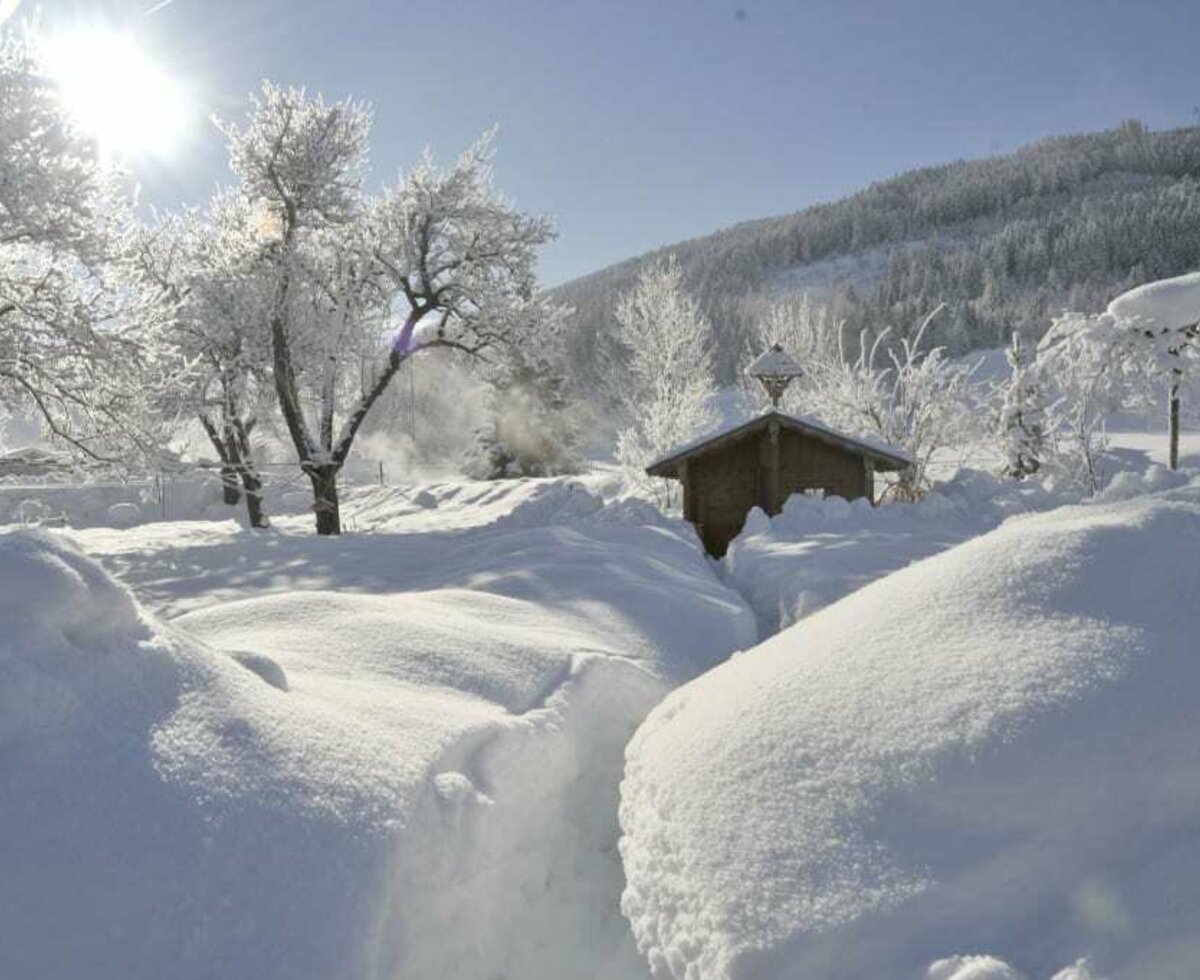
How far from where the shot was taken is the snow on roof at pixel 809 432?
1717 cm

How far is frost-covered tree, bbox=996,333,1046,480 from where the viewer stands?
24094mm

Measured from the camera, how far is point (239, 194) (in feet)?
55.7

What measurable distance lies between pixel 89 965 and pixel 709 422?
2716 centimetres

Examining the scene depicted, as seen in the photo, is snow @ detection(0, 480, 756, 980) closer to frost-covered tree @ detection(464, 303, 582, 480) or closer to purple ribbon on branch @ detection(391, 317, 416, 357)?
purple ribbon on branch @ detection(391, 317, 416, 357)

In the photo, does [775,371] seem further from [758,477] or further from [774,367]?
[758,477]

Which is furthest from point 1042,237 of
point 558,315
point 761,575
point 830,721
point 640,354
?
point 830,721

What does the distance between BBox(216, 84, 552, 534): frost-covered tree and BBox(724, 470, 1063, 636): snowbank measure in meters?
7.03

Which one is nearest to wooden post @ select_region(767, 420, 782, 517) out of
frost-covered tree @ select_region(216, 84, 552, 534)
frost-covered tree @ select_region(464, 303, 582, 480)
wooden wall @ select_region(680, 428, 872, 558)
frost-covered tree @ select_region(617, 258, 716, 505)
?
wooden wall @ select_region(680, 428, 872, 558)

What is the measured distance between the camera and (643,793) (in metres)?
3.85

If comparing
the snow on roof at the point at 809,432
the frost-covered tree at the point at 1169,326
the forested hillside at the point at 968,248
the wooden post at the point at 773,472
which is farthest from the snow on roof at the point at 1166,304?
the forested hillside at the point at 968,248

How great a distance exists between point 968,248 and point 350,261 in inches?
4325

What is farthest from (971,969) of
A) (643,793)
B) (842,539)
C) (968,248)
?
(968,248)

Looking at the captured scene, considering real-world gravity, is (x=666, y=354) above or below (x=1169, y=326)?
above

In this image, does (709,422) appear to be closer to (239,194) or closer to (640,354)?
(640,354)
